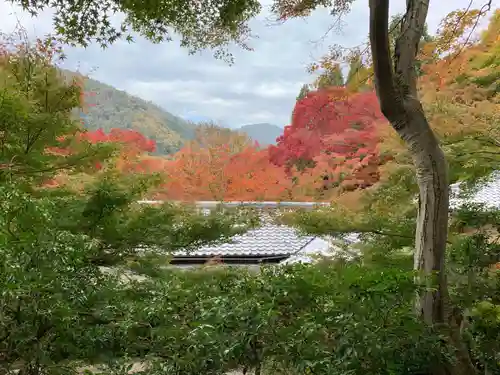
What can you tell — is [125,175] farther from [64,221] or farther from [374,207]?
[374,207]

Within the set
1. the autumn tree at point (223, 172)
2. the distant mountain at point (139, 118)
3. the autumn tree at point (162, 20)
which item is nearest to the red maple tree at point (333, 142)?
the autumn tree at point (223, 172)

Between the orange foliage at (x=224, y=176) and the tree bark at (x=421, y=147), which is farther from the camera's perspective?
the orange foliage at (x=224, y=176)

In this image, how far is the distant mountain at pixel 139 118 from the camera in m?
9.53

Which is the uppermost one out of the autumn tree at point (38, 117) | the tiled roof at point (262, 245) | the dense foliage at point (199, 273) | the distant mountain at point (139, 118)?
the distant mountain at point (139, 118)

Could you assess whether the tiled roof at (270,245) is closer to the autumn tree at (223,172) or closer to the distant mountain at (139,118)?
the autumn tree at (223,172)

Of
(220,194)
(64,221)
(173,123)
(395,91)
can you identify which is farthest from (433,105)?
(173,123)

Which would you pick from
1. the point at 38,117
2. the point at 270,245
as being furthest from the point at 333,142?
the point at 38,117

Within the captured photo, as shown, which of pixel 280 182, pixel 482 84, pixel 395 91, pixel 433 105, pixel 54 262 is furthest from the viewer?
pixel 280 182

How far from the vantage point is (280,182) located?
7.27 meters

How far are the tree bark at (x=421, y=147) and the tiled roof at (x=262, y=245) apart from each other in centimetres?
271

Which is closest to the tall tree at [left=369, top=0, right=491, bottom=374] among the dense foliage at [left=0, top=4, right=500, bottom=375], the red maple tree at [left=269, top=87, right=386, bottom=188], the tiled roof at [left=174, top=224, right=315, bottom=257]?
the dense foliage at [left=0, top=4, right=500, bottom=375]

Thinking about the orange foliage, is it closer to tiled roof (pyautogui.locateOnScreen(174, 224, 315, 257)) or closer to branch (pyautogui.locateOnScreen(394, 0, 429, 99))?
tiled roof (pyautogui.locateOnScreen(174, 224, 315, 257))

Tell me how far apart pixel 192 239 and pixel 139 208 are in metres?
0.44

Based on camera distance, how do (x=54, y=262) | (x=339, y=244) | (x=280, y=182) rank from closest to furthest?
(x=54, y=262) < (x=339, y=244) < (x=280, y=182)
